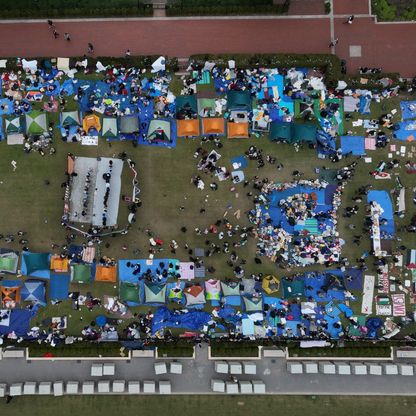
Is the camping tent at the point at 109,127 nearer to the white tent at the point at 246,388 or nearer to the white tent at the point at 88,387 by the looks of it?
the white tent at the point at 88,387

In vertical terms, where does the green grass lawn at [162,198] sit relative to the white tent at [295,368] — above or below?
above

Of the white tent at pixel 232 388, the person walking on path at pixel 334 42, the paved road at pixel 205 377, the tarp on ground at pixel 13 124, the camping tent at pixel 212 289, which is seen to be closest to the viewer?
the white tent at pixel 232 388

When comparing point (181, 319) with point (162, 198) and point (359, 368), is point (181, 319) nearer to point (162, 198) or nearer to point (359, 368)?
point (162, 198)

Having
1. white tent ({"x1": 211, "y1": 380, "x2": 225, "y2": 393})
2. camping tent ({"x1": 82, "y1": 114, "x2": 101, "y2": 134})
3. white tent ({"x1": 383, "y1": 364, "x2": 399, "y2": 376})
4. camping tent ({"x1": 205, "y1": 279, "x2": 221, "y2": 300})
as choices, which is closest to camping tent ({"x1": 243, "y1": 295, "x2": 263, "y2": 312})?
camping tent ({"x1": 205, "y1": 279, "x2": 221, "y2": 300})

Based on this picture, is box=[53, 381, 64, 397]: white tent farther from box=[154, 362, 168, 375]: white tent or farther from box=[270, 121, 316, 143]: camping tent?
box=[270, 121, 316, 143]: camping tent

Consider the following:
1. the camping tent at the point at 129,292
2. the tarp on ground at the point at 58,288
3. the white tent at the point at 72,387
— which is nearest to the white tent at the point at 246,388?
the camping tent at the point at 129,292

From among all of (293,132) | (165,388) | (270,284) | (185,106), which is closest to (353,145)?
(293,132)
